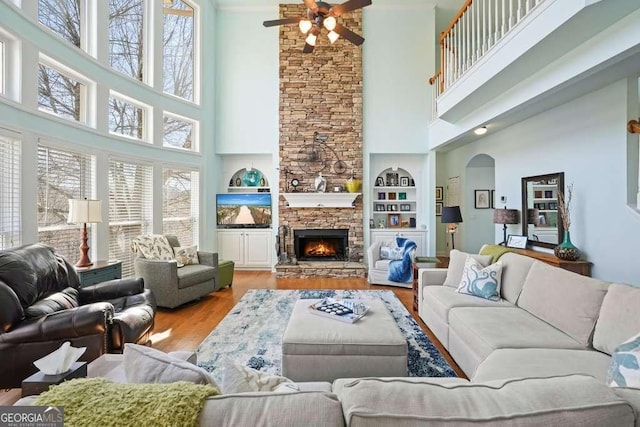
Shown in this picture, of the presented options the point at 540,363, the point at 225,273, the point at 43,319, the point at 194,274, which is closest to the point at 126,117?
the point at 194,274

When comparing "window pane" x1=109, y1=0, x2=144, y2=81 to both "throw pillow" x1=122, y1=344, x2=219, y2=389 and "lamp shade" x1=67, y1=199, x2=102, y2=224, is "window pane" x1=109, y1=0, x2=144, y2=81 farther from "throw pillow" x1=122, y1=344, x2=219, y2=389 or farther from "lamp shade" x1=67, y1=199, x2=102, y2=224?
"throw pillow" x1=122, y1=344, x2=219, y2=389

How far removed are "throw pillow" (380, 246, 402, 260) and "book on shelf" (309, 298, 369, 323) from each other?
272 centimetres

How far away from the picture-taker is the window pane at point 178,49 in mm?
5273

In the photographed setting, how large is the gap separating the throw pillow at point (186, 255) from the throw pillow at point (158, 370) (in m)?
3.60

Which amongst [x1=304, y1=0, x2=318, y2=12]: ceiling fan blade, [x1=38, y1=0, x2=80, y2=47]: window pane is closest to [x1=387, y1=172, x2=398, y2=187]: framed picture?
[x1=304, y1=0, x2=318, y2=12]: ceiling fan blade

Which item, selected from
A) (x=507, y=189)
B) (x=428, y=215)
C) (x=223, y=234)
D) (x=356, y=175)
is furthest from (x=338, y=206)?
(x=507, y=189)

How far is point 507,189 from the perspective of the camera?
5.18 m

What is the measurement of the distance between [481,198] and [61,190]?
7636 millimetres

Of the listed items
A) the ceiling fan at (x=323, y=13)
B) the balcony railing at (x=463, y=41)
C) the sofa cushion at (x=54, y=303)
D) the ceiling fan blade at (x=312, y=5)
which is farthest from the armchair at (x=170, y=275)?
the balcony railing at (x=463, y=41)

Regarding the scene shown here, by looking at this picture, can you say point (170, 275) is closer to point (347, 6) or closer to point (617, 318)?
point (347, 6)

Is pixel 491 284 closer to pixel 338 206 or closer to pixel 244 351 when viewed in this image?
pixel 244 351

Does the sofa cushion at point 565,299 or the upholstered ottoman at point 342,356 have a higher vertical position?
the sofa cushion at point 565,299

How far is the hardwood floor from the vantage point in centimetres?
291

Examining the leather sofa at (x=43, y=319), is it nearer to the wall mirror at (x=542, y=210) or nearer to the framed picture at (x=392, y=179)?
the wall mirror at (x=542, y=210)
